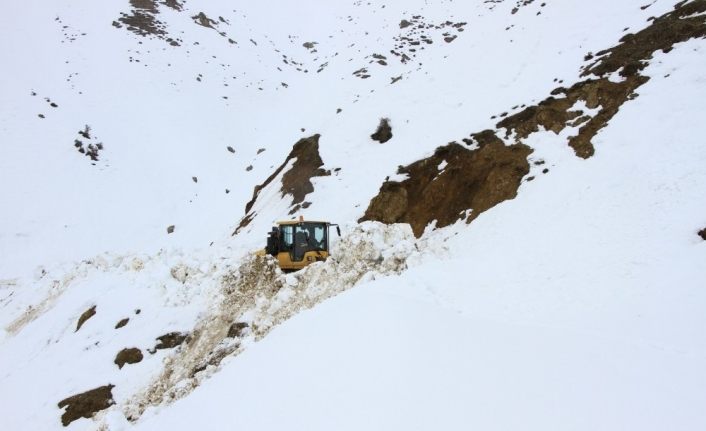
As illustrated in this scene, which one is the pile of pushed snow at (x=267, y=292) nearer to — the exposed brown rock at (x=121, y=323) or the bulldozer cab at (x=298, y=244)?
the bulldozer cab at (x=298, y=244)

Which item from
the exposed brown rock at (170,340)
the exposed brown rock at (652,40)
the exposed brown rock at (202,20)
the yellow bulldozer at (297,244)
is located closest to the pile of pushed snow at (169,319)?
the exposed brown rock at (170,340)

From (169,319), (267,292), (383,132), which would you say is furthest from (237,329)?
(383,132)

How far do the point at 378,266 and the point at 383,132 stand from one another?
11.2m

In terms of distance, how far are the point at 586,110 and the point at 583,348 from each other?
1100 cm

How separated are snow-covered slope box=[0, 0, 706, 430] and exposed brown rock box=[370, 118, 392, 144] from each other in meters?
0.51

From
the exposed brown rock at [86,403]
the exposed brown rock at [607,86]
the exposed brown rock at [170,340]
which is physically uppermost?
the exposed brown rock at [86,403]

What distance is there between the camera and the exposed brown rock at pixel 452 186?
13859mm

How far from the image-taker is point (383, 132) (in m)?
21.7

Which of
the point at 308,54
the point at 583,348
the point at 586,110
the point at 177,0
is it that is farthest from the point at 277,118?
the point at 583,348

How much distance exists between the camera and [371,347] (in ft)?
19.8

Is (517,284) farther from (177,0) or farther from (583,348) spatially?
(177,0)

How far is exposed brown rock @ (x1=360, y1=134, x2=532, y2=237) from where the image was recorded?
13.9 meters

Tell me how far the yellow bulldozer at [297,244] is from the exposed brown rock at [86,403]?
18.8ft

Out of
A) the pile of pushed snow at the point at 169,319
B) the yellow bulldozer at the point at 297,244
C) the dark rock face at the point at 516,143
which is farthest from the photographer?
the yellow bulldozer at the point at 297,244
